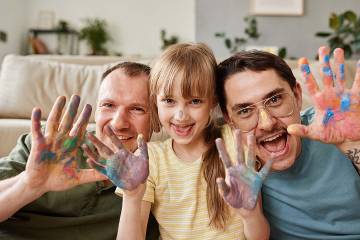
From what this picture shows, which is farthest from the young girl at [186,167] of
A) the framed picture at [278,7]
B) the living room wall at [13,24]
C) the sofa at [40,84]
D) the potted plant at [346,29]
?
the living room wall at [13,24]

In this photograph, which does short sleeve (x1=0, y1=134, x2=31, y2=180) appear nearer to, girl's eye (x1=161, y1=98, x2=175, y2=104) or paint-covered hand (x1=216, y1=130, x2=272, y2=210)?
girl's eye (x1=161, y1=98, x2=175, y2=104)

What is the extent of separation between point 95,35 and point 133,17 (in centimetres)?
63

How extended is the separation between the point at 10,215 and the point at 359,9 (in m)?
4.78

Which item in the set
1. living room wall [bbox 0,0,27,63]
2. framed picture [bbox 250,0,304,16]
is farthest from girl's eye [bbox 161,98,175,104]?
living room wall [bbox 0,0,27,63]

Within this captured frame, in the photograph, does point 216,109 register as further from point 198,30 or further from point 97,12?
point 97,12

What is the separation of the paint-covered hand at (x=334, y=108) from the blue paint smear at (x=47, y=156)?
606 mm

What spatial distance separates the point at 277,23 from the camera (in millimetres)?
4684

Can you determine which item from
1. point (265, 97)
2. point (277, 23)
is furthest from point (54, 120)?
point (277, 23)

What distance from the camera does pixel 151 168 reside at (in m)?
1.23

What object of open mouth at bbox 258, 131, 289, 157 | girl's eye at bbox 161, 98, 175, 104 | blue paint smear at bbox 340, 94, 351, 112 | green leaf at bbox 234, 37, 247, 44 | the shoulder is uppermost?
green leaf at bbox 234, 37, 247, 44

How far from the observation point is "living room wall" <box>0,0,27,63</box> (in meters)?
4.82

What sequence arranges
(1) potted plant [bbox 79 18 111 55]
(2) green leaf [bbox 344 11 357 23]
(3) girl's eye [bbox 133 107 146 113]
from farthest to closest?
(1) potted plant [bbox 79 18 111 55]
(2) green leaf [bbox 344 11 357 23]
(3) girl's eye [bbox 133 107 146 113]

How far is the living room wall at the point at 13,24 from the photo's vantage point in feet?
15.8

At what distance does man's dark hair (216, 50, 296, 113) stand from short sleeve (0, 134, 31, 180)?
26.2 inches
